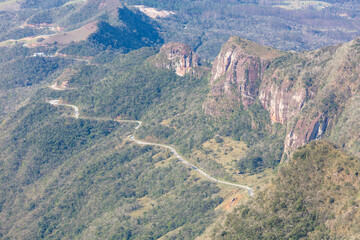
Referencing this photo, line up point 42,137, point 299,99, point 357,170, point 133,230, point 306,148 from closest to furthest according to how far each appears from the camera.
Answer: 1. point 357,170
2. point 306,148
3. point 133,230
4. point 299,99
5. point 42,137

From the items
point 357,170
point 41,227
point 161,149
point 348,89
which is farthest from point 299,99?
point 41,227

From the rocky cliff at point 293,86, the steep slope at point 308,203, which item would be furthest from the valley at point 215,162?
the rocky cliff at point 293,86

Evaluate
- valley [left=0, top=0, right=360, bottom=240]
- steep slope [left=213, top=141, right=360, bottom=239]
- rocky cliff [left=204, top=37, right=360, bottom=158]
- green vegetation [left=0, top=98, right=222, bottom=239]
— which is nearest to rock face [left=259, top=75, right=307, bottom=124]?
rocky cliff [left=204, top=37, right=360, bottom=158]

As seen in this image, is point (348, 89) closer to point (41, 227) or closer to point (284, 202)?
point (284, 202)

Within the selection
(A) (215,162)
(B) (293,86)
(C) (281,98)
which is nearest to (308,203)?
(A) (215,162)

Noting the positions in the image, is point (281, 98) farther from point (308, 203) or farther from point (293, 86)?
point (308, 203)
